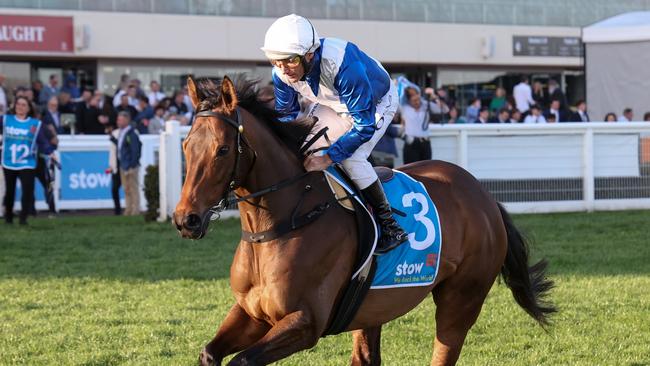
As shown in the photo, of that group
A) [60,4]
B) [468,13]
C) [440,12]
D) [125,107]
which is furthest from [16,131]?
[468,13]

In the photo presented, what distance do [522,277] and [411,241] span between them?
1107 mm

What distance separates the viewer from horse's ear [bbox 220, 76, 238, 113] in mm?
4230

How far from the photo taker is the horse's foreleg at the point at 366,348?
516 cm

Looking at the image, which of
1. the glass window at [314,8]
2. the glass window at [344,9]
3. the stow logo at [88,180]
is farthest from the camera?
the glass window at [344,9]

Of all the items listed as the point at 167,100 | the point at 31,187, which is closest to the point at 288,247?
the point at 31,187

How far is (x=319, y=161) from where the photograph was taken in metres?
4.52

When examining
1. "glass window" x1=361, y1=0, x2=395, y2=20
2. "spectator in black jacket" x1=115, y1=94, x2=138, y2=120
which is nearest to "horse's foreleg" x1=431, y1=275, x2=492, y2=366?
"spectator in black jacket" x1=115, y1=94, x2=138, y2=120

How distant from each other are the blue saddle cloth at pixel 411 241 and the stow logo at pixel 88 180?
941cm

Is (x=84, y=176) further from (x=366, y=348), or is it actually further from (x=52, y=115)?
(x=366, y=348)

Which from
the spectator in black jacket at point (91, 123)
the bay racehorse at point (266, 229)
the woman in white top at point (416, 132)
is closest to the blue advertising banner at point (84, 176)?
the spectator in black jacket at point (91, 123)

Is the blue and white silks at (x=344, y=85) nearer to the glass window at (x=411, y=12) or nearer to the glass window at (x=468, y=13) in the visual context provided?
the glass window at (x=411, y=12)

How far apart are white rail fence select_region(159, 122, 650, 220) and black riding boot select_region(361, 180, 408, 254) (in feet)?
28.1

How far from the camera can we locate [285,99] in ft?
15.7

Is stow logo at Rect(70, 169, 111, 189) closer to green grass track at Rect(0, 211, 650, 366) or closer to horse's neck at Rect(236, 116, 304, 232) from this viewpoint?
green grass track at Rect(0, 211, 650, 366)
